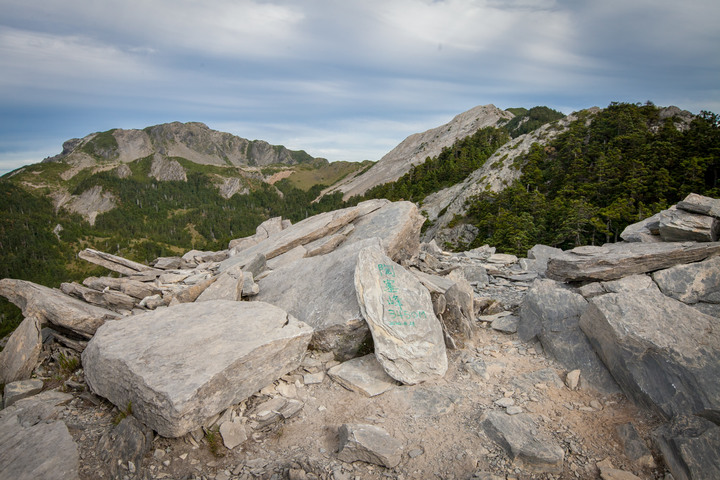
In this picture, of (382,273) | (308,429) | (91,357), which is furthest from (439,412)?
(91,357)

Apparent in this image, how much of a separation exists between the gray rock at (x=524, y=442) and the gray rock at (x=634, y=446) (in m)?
1.36

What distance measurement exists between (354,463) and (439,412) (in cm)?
242

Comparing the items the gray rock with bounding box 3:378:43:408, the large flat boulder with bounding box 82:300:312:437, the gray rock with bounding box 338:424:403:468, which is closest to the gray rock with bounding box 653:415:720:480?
the gray rock with bounding box 338:424:403:468

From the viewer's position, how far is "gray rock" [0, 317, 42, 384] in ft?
31.4

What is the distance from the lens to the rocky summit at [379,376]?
681 centimetres

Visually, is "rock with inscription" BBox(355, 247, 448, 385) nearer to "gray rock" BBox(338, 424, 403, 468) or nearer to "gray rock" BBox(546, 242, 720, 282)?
"gray rock" BBox(338, 424, 403, 468)

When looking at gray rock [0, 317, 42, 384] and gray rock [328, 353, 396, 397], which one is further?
gray rock [0, 317, 42, 384]

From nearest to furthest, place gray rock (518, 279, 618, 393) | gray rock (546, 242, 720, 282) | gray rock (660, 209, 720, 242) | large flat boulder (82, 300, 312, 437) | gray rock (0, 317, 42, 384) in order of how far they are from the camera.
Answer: large flat boulder (82, 300, 312, 437)
gray rock (518, 279, 618, 393)
gray rock (0, 317, 42, 384)
gray rock (546, 242, 720, 282)
gray rock (660, 209, 720, 242)

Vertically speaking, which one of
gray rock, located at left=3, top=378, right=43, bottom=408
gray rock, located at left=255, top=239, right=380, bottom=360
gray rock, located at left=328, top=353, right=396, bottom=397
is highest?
gray rock, located at left=255, top=239, right=380, bottom=360

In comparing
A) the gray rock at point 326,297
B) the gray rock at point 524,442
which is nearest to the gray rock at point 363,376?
the gray rock at point 326,297

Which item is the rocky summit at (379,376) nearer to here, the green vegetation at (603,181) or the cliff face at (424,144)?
the green vegetation at (603,181)

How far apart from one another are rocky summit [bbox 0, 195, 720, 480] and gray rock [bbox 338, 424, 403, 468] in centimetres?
4

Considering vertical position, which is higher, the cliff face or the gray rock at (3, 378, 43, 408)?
the cliff face

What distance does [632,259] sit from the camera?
37.8 ft
